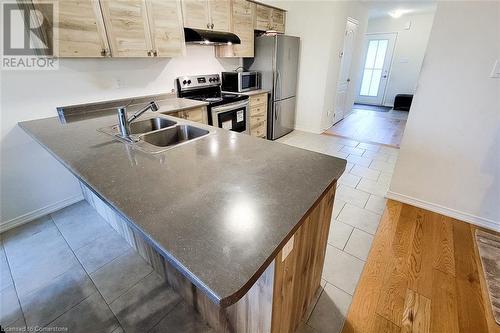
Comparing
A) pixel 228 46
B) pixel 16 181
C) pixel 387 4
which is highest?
pixel 387 4

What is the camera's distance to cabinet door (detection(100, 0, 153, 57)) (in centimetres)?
196

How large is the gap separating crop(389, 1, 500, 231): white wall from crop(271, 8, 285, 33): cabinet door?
2.58 m

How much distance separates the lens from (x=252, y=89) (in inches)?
149

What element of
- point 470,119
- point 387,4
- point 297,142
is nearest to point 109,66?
point 297,142

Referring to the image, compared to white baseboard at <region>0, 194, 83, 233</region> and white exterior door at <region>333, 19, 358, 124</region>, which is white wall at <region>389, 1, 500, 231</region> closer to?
white exterior door at <region>333, 19, 358, 124</region>

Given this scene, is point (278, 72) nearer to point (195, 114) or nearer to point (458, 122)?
point (195, 114)

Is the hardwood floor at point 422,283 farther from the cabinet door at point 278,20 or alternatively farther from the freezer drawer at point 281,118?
the cabinet door at point 278,20

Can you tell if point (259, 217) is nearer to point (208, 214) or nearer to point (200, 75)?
point (208, 214)

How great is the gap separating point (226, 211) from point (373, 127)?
16.8 feet

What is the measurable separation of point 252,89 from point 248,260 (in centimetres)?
355

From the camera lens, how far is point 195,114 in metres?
2.60

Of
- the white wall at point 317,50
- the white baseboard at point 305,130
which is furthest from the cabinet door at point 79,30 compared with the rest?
the white baseboard at point 305,130

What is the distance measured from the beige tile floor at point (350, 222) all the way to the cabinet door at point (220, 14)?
2.20m

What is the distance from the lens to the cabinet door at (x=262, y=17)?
347cm
